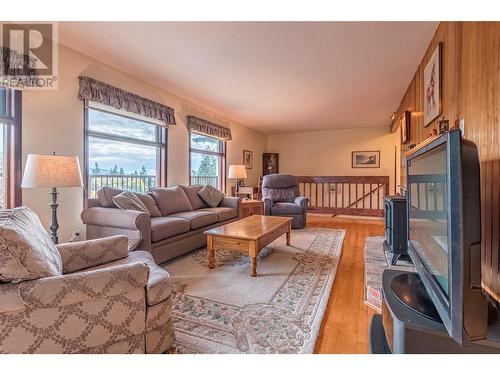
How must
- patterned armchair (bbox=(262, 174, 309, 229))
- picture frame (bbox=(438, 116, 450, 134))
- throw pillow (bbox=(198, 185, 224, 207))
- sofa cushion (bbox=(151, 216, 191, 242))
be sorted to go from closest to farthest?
picture frame (bbox=(438, 116, 450, 134)) < sofa cushion (bbox=(151, 216, 191, 242)) < throw pillow (bbox=(198, 185, 224, 207)) < patterned armchair (bbox=(262, 174, 309, 229))

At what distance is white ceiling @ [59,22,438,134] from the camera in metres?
2.30

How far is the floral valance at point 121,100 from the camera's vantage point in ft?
9.46

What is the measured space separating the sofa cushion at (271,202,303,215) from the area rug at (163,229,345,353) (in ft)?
Answer: 5.12

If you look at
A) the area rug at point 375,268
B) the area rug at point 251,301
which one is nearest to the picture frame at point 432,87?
the area rug at point 375,268

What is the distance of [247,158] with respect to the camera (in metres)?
6.69

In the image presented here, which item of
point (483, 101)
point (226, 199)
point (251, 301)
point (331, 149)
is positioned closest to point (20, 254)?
point (251, 301)

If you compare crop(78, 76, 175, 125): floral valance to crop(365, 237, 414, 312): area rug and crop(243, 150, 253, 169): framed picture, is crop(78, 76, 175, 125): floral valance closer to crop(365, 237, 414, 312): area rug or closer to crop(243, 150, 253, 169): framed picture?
crop(243, 150, 253, 169): framed picture

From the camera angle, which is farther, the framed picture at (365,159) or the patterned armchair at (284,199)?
the framed picture at (365,159)

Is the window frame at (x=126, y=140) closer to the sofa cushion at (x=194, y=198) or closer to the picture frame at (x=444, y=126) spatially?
the sofa cushion at (x=194, y=198)

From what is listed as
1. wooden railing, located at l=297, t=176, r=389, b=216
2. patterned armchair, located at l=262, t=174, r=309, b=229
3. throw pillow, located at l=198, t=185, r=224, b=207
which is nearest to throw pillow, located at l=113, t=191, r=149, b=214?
throw pillow, located at l=198, t=185, r=224, b=207

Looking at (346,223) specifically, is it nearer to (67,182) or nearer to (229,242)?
(229,242)

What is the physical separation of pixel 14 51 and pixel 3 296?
2354 millimetres

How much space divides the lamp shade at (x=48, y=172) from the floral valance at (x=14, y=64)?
2.80 ft

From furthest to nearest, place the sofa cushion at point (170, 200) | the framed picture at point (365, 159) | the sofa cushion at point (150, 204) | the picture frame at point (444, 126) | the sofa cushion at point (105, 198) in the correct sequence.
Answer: the framed picture at point (365, 159), the sofa cushion at point (170, 200), the sofa cushion at point (150, 204), the sofa cushion at point (105, 198), the picture frame at point (444, 126)
